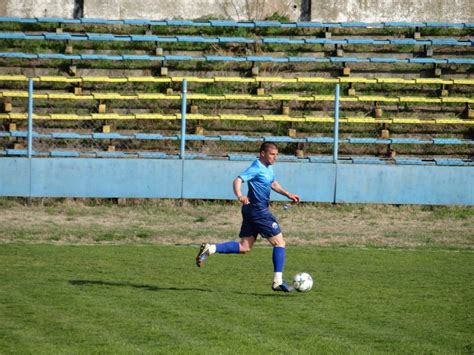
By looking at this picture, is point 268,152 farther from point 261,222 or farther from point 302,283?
point 302,283

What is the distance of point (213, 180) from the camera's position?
20.4 meters

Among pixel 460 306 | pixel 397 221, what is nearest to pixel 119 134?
pixel 397 221

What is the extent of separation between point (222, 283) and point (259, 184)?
149cm

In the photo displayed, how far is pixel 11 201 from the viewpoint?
20.1 meters

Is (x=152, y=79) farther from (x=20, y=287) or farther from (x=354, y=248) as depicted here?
(x=20, y=287)

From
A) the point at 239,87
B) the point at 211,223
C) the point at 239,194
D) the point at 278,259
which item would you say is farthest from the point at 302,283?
the point at 239,87

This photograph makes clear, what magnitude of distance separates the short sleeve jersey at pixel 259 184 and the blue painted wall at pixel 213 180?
8437 millimetres

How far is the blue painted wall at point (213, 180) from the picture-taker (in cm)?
2020

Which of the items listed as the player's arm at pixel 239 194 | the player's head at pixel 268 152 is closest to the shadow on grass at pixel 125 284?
the player's arm at pixel 239 194

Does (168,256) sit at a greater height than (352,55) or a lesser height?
lesser

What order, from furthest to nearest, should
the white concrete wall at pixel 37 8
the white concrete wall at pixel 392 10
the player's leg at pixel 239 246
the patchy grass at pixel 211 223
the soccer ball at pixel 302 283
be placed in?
the white concrete wall at pixel 392 10 < the white concrete wall at pixel 37 8 < the patchy grass at pixel 211 223 < the player's leg at pixel 239 246 < the soccer ball at pixel 302 283

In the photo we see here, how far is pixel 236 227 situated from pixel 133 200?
3007mm

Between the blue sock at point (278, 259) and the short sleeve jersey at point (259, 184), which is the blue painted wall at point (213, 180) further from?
the blue sock at point (278, 259)

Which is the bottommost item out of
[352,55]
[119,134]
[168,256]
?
[168,256]
